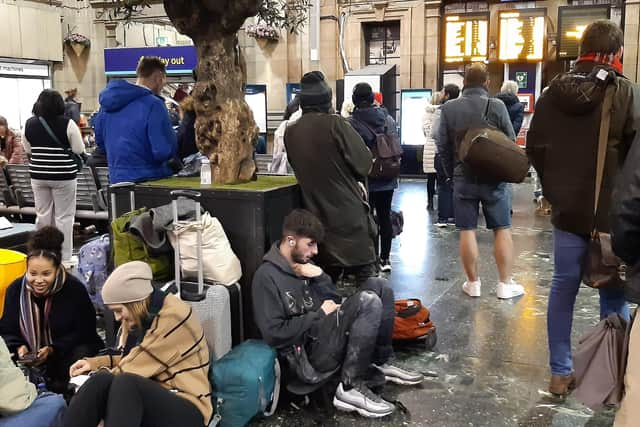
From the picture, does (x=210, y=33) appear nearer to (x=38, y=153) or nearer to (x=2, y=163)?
(x=38, y=153)

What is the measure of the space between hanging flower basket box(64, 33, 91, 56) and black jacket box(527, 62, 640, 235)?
1505cm

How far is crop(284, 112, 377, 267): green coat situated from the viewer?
12.7ft

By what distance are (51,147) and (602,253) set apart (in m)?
4.83

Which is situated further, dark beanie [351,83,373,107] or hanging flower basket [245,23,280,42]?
hanging flower basket [245,23,280,42]

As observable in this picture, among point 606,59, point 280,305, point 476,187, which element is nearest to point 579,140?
point 606,59

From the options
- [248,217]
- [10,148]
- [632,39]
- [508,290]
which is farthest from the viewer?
[632,39]

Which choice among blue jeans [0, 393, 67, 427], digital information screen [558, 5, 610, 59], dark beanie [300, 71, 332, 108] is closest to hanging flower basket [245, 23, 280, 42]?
digital information screen [558, 5, 610, 59]

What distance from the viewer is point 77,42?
16.0 metres

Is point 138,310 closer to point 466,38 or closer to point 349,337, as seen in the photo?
point 349,337

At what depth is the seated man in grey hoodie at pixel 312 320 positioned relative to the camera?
325 centimetres

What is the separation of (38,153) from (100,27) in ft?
38.6

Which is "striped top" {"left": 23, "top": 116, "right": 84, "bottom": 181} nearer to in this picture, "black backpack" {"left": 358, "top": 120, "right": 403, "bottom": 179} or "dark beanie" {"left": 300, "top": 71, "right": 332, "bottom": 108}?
"black backpack" {"left": 358, "top": 120, "right": 403, "bottom": 179}

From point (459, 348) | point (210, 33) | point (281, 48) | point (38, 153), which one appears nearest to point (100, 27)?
point (281, 48)

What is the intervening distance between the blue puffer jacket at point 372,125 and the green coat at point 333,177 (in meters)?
1.68
